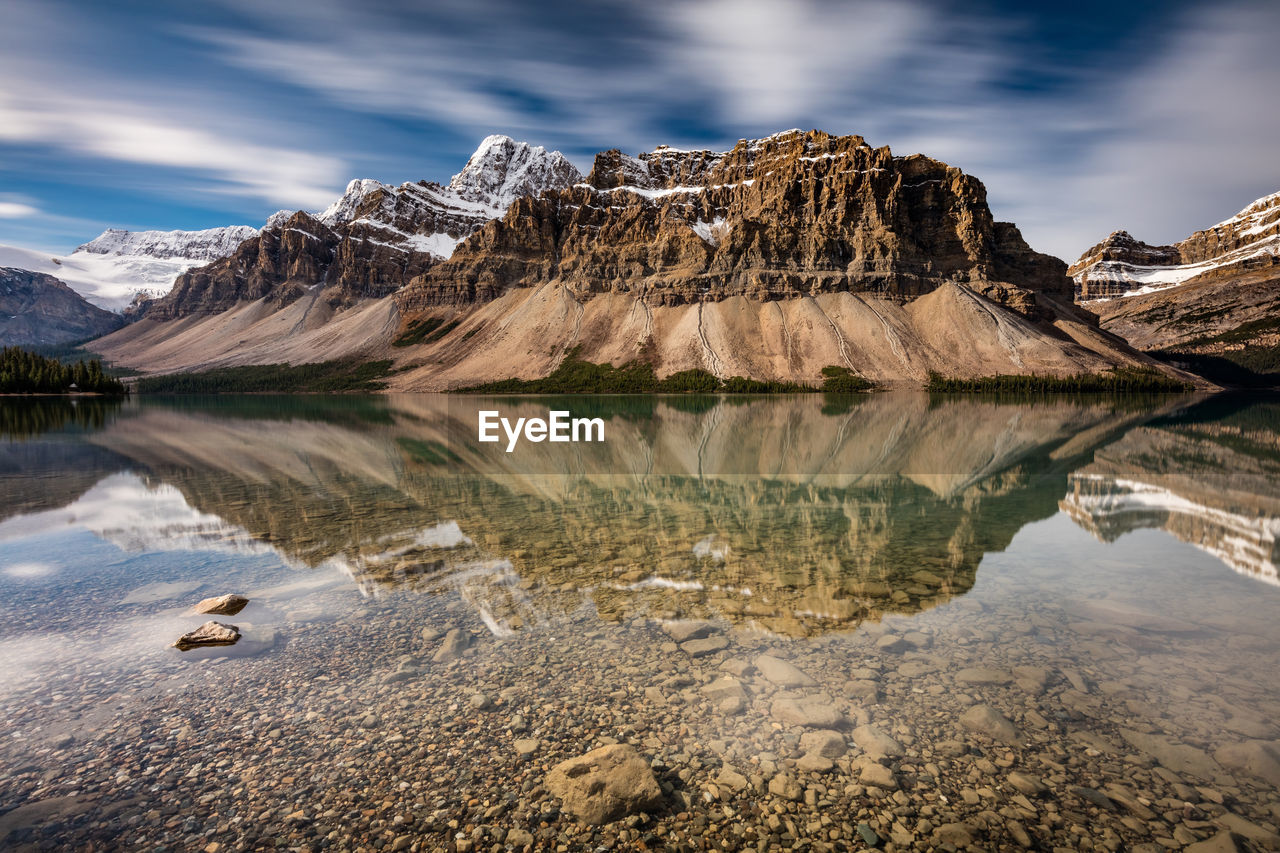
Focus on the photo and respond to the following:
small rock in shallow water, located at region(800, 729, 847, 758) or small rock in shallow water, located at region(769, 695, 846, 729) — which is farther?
small rock in shallow water, located at region(769, 695, 846, 729)

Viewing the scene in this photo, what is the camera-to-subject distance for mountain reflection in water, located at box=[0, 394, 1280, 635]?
14703 millimetres

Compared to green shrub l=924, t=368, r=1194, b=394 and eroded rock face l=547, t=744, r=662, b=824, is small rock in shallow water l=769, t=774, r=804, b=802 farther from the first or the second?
green shrub l=924, t=368, r=1194, b=394

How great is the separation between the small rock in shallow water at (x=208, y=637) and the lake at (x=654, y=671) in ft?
0.72

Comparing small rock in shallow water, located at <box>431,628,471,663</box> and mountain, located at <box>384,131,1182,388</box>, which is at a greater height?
mountain, located at <box>384,131,1182,388</box>

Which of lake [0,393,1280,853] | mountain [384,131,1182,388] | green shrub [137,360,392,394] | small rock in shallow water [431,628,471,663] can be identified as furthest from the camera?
green shrub [137,360,392,394]

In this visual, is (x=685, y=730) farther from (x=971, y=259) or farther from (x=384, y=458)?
(x=971, y=259)

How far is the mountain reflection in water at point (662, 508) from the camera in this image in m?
14.7

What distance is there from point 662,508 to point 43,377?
154475 millimetres

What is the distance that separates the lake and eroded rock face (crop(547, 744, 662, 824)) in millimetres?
173

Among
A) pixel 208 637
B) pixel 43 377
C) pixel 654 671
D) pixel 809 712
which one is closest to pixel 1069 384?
pixel 809 712

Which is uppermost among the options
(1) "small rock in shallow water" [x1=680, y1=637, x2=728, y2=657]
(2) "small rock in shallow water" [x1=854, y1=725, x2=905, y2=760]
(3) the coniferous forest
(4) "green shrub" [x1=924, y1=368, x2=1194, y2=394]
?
(3) the coniferous forest

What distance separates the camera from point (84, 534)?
19656 mm

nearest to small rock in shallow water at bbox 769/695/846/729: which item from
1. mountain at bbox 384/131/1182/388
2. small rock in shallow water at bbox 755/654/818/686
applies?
small rock in shallow water at bbox 755/654/818/686

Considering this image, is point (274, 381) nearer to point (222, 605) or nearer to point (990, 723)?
point (222, 605)
